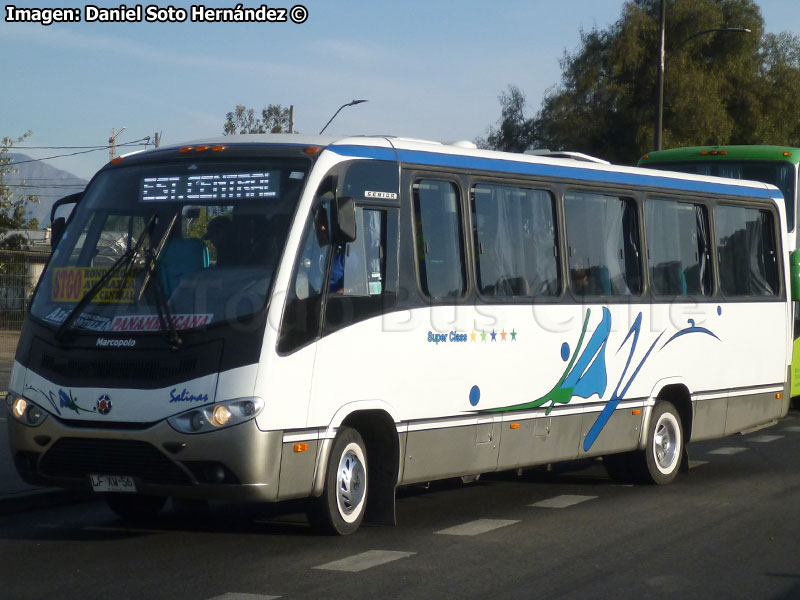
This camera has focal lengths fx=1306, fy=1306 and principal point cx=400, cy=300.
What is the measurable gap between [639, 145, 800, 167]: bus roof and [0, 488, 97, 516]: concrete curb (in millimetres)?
13091

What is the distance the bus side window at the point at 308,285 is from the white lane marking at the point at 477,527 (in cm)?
193

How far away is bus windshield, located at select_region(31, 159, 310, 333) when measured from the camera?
875 cm

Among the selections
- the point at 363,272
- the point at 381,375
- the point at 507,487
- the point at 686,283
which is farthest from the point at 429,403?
the point at 686,283

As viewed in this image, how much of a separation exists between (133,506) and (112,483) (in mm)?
1367

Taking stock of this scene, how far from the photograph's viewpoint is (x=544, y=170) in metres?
11.6

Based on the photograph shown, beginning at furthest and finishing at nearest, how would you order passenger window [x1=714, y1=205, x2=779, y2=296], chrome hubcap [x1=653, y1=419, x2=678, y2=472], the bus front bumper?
passenger window [x1=714, y1=205, x2=779, y2=296], chrome hubcap [x1=653, y1=419, x2=678, y2=472], the bus front bumper

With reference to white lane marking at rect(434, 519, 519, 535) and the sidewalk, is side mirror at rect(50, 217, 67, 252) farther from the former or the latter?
white lane marking at rect(434, 519, 519, 535)

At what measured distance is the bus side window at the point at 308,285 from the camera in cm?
870

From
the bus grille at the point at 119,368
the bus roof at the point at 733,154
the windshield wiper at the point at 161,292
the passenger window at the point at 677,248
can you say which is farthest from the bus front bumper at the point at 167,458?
the bus roof at the point at 733,154

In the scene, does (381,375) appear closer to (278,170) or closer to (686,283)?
(278,170)

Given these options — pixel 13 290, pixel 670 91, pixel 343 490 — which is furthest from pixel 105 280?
pixel 670 91

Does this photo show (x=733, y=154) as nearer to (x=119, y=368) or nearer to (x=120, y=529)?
(x=120, y=529)

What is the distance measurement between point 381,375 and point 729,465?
621cm

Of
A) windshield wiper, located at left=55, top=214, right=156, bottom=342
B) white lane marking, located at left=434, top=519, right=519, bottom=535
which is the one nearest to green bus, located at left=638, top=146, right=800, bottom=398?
white lane marking, located at left=434, top=519, right=519, bottom=535
